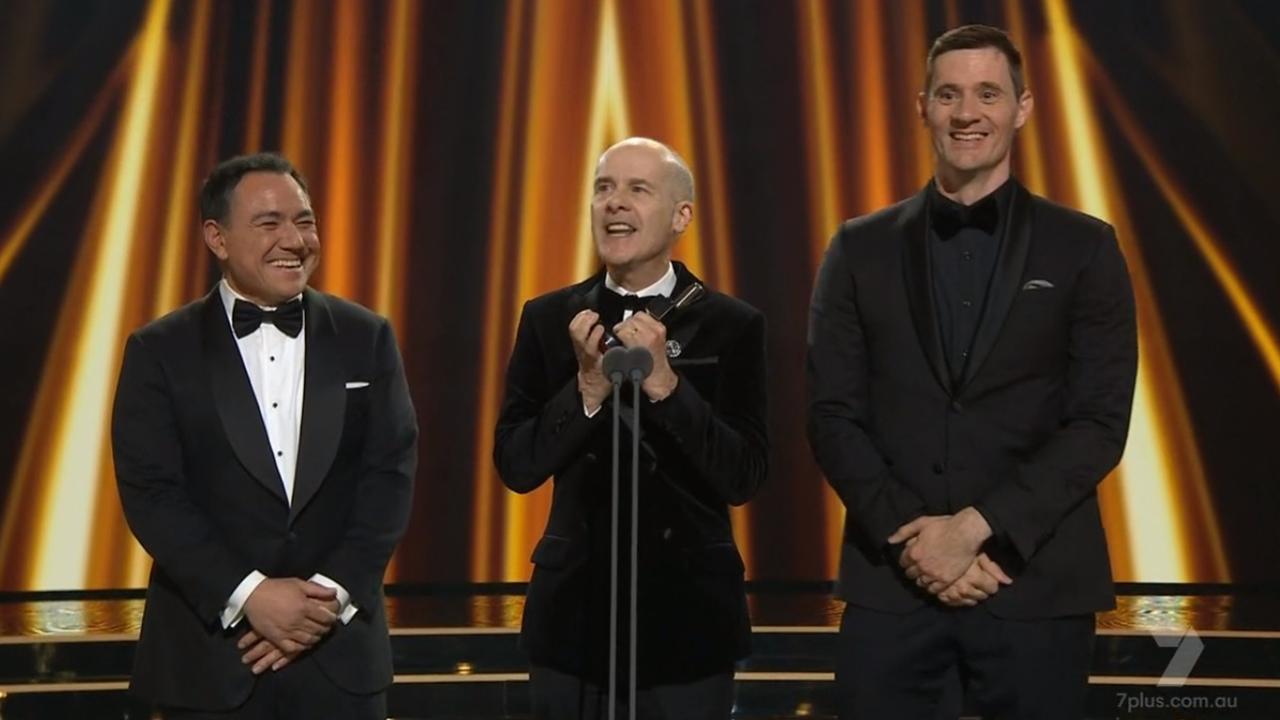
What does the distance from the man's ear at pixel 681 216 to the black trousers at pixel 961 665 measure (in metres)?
0.70

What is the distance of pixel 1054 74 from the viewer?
19.5ft

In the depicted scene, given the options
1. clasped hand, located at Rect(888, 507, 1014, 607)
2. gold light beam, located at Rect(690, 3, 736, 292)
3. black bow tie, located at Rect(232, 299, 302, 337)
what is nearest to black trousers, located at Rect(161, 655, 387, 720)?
black bow tie, located at Rect(232, 299, 302, 337)

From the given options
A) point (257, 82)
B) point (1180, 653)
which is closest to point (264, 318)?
point (1180, 653)

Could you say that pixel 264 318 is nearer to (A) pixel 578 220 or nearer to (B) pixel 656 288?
(B) pixel 656 288

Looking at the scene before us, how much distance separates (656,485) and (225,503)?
71 cm

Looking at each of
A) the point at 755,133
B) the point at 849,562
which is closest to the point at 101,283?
the point at 755,133

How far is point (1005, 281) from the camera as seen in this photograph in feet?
8.13

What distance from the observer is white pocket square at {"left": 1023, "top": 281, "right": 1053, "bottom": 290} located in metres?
2.47

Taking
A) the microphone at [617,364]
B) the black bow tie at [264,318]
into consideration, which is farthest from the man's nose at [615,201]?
the black bow tie at [264,318]

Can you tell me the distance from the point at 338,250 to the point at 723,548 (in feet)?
11.9

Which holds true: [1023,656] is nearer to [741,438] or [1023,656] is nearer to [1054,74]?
[741,438]

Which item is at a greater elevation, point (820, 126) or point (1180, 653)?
point (820, 126)

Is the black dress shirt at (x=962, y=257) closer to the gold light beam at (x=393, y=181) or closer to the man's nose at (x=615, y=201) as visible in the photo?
the man's nose at (x=615, y=201)

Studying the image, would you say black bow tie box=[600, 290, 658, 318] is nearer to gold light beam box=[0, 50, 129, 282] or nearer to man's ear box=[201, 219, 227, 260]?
man's ear box=[201, 219, 227, 260]
